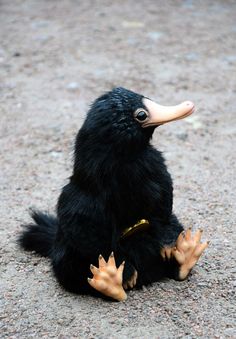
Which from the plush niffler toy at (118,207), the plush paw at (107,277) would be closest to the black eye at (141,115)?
the plush niffler toy at (118,207)

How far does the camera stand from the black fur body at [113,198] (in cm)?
219

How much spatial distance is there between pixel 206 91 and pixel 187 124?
533 millimetres

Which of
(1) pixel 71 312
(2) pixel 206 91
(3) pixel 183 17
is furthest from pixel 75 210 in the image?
(3) pixel 183 17

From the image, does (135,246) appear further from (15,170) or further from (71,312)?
(15,170)

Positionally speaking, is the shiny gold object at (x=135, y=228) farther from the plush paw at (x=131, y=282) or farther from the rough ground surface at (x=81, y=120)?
the rough ground surface at (x=81, y=120)

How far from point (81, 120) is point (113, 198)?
6.35 ft

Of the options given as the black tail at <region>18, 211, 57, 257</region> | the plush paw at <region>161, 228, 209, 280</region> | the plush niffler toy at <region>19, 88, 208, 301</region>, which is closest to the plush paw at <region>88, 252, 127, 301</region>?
the plush niffler toy at <region>19, 88, 208, 301</region>

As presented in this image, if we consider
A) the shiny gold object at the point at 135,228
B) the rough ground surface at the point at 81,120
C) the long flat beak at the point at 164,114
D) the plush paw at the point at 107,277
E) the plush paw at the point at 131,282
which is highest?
the long flat beak at the point at 164,114

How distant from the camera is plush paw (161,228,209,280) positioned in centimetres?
242

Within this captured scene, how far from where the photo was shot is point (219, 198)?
320 cm

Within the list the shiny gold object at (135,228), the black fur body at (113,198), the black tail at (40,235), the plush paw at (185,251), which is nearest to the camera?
the black fur body at (113,198)

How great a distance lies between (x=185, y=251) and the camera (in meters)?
2.43

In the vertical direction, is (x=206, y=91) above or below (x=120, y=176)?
below

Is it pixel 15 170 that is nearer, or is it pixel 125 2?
pixel 15 170
